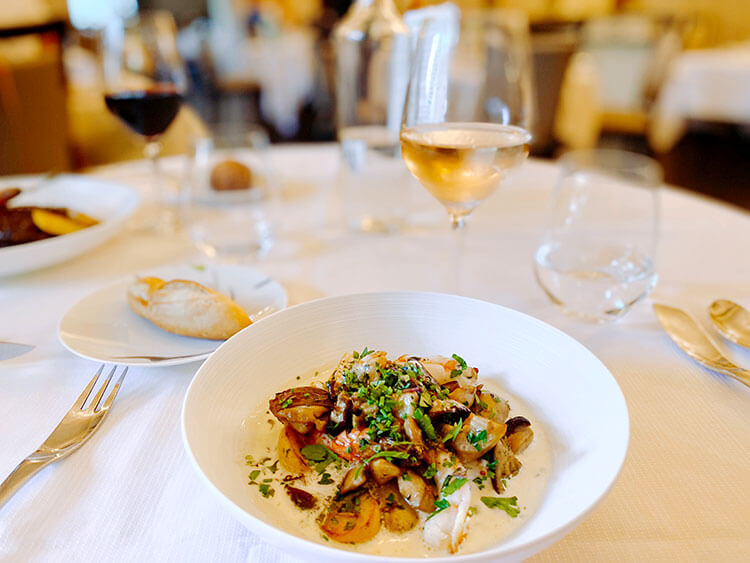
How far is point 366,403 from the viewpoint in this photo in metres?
0.54

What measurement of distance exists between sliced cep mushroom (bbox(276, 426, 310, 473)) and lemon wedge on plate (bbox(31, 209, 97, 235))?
0.70 metres

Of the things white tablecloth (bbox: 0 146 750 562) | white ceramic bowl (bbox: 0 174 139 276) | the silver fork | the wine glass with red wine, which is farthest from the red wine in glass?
the silver fork

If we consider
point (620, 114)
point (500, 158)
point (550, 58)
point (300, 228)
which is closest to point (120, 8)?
point (550, 58)

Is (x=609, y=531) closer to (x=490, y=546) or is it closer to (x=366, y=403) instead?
(x=490, y=546)

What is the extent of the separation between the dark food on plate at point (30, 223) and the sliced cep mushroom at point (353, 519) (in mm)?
802

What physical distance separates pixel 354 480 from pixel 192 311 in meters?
0.37

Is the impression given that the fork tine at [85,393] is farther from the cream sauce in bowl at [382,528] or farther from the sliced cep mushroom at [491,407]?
the sliced cep mushroom at [491,407]

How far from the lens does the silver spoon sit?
774 mm

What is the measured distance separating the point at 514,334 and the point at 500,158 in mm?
253

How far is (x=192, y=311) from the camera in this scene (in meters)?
0.74

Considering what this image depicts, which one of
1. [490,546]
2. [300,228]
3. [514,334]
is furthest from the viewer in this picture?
[300,228]

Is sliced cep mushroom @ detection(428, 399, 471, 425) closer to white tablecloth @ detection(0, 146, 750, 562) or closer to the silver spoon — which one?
white tablecloth @ detection(0, 146, 750, 562)

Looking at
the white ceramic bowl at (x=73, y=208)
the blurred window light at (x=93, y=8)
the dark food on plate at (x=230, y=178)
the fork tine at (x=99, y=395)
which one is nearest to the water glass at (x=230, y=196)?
the dark food on plate at (x=230, y=178)

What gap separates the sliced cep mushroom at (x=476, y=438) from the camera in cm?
50
